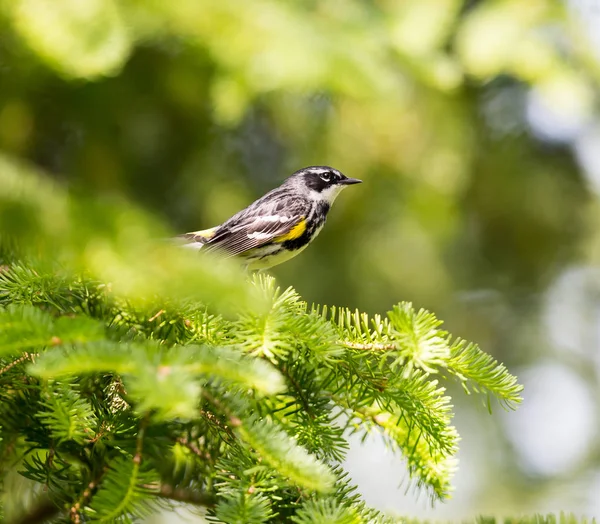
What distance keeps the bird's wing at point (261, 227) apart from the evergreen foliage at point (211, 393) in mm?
1588

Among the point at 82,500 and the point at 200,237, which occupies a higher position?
the point at 200,237

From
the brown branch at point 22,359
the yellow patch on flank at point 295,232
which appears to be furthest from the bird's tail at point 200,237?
the brown branch at point 22,359

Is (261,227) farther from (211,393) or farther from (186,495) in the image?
(211,393)

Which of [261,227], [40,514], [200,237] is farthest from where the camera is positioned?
[200,237]

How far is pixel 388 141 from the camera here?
413 cm

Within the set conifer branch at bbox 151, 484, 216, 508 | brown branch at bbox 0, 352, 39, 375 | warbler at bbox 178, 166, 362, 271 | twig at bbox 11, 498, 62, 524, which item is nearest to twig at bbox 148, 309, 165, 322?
brown branch at bbox 0, 352, 39, 375

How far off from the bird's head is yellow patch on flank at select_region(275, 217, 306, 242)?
0.26 meters

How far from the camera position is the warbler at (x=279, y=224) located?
3.52 m

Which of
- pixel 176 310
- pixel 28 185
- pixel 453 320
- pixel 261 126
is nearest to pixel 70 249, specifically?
pixel 28 185

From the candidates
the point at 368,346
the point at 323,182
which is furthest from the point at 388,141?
the point at 368,346

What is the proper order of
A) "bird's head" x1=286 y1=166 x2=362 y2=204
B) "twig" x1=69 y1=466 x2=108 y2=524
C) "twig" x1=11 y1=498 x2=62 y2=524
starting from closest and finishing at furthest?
"twig" x1=69 y1=466 x2=108 y2=524
"twig" x1=11 y1=498 x2=62 y2=524
"bird's head" x1=286 y1=166 x2=362 y2=204

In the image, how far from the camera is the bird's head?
3.86m

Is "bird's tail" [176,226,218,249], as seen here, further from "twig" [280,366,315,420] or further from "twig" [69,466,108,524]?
"twig" [69,466,108,524]

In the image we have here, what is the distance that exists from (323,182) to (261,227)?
0.52 m
